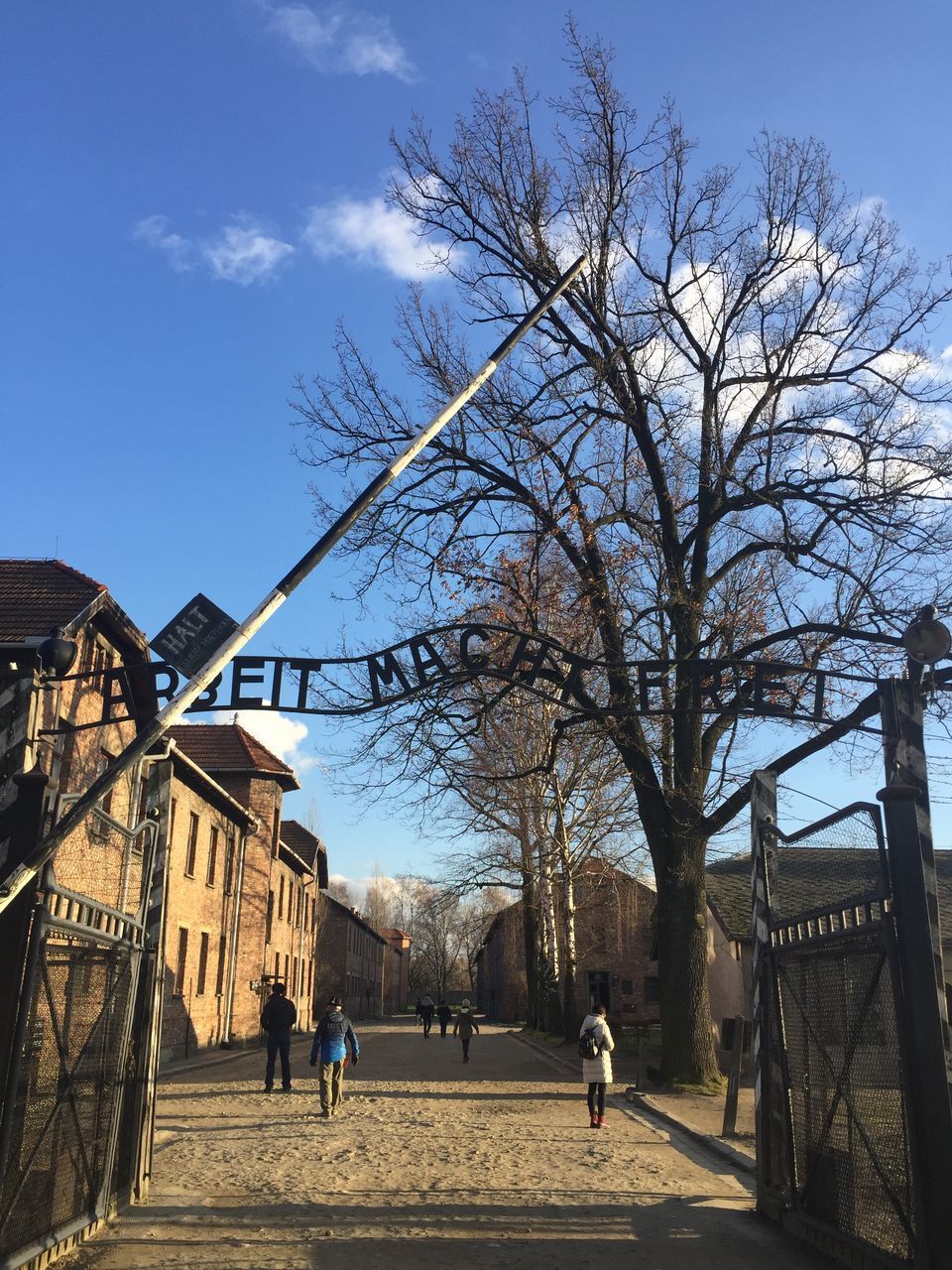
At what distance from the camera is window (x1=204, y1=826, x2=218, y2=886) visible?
3109cm

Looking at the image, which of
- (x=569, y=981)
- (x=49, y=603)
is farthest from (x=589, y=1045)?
(x=569, y=981)

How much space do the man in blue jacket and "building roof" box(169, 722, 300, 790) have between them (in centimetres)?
2223

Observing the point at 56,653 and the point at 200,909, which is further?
the point at 200,909

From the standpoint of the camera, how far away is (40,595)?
57.8 ft

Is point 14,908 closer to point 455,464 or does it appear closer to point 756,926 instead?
point 756,926

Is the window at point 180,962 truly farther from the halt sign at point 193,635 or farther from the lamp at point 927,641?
the lamp at point 927,641

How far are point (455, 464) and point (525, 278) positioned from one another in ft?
11.6

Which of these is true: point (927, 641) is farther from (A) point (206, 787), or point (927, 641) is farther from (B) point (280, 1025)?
(A) point (206, 787)

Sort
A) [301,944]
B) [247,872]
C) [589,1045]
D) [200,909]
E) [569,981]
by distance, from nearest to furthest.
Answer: [589,1045]
[200,909]
[569,981]
[247,872]
[301,944]

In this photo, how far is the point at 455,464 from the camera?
1827 cm

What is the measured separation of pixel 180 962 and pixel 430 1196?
20.6 m

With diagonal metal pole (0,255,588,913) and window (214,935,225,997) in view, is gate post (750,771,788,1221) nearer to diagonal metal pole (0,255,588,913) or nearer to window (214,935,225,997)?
diagonal metal pole (0,255,588,913)

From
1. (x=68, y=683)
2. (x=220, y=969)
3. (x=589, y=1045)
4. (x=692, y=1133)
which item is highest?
(x=68, y=683)

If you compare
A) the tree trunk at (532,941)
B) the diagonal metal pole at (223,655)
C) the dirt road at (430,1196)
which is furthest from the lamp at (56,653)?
the tree trunk at (532,941)
